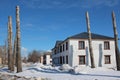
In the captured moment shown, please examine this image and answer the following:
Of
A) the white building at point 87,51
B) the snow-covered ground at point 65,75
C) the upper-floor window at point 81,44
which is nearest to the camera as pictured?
the snow-covered ground at point 65,75

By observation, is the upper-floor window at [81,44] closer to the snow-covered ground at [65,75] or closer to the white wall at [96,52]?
the white wall at [96,52]

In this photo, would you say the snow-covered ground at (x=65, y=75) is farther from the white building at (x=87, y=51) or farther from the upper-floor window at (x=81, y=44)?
the upper-floor window at (x=81, y=44)

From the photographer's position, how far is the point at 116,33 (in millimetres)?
25219

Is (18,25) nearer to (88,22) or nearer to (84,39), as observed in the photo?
(88,22)

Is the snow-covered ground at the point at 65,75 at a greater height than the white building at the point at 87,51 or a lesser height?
lesser

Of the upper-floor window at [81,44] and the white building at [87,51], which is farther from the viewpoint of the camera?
the upper-floor window at [81,44]

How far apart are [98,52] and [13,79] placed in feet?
95.2

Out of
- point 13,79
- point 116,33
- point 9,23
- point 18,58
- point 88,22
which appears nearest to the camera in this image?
point 13,79

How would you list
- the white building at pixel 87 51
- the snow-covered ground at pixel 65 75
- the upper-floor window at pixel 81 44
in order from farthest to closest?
the upper-floor window at pixel 81 44, the white building at pixel 87 51, the snow-covered ground at pixel 65 75

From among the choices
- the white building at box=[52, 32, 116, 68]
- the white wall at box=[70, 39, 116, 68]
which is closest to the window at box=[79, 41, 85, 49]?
the white building at box=[52, 32, 116, 68]

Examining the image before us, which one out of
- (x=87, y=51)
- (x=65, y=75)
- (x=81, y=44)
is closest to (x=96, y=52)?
(x=87, y=51)

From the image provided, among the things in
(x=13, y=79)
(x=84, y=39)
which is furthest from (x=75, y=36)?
(x=13, y=79)

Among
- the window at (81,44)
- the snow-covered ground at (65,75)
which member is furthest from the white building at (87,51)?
the snow-covered ground at (65,75)

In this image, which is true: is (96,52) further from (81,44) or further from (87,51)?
(81,44)
